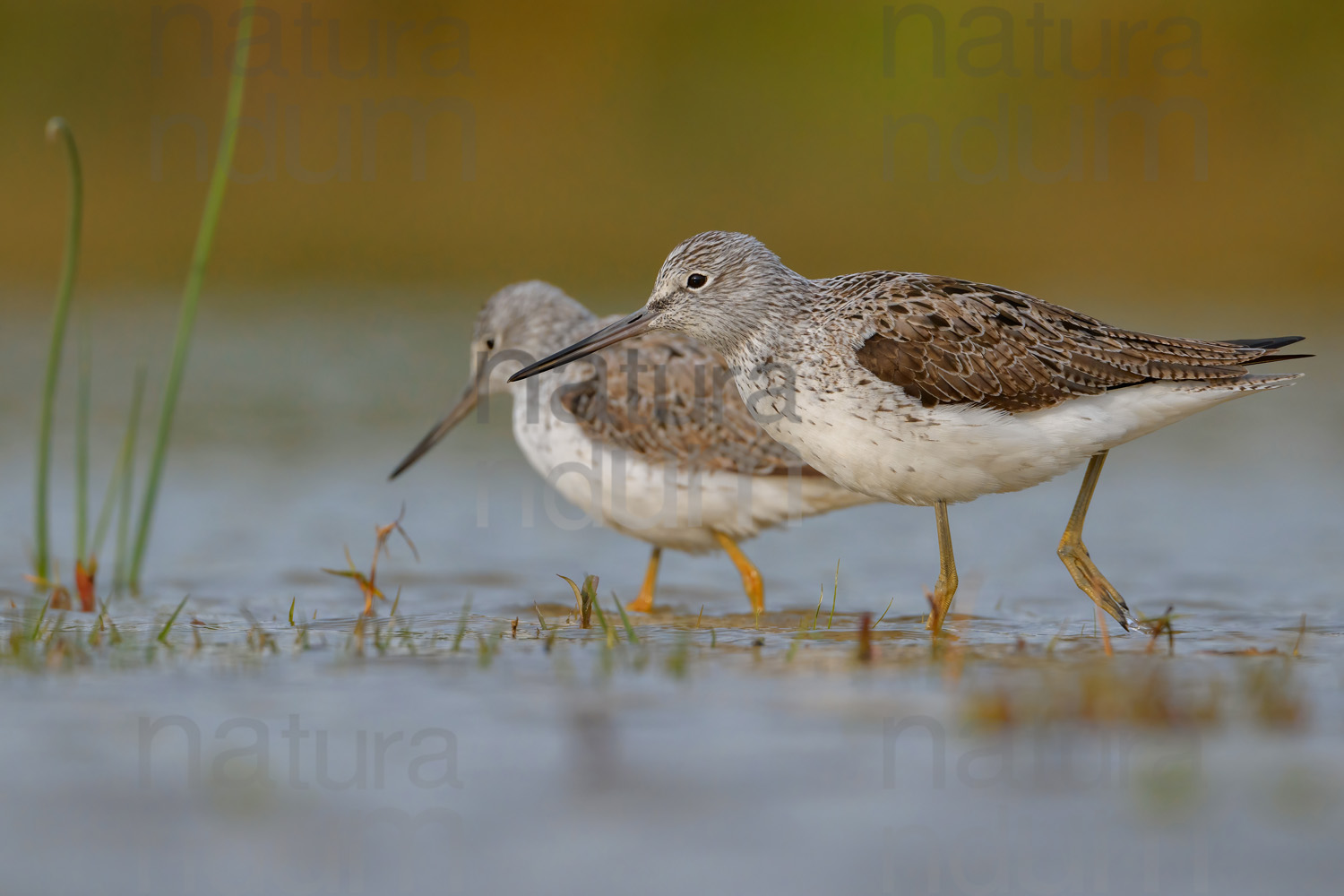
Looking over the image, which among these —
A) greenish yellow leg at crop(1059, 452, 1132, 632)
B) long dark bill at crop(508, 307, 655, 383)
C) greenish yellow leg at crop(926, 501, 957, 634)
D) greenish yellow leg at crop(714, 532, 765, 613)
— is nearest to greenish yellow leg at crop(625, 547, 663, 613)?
greenish yellow leg at crop(714, 532, 765, 613)

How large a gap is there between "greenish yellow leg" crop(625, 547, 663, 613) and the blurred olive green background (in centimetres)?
1113

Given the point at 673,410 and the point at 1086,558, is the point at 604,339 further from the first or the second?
Answer: the point at 1086,558

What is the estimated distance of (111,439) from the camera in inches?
467

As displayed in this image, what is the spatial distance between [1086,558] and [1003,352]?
1.09 m

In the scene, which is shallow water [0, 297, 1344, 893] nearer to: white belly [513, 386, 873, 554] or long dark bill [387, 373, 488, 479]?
white belly [513, 386, 873, 554]

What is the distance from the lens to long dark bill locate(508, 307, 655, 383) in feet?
21.4

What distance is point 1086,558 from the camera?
6.31 meters

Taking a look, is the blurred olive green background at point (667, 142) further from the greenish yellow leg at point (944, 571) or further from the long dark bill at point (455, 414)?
the greenish yellow leg at point (944, 571)

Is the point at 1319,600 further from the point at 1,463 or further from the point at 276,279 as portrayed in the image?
the point at 276,279

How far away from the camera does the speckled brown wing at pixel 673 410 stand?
7352 mm

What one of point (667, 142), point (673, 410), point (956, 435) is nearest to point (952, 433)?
point (956, 435)

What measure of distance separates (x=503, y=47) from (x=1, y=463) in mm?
12711

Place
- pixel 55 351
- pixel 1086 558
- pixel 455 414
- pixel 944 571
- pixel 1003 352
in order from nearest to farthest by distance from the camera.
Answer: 1. pixel 1003 352
2. pixel 944 571
3. pixel 1086 558
4. pixel 55 351
5. pixel 455 414

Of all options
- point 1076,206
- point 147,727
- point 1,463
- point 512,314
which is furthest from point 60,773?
Result: point 1076,206
